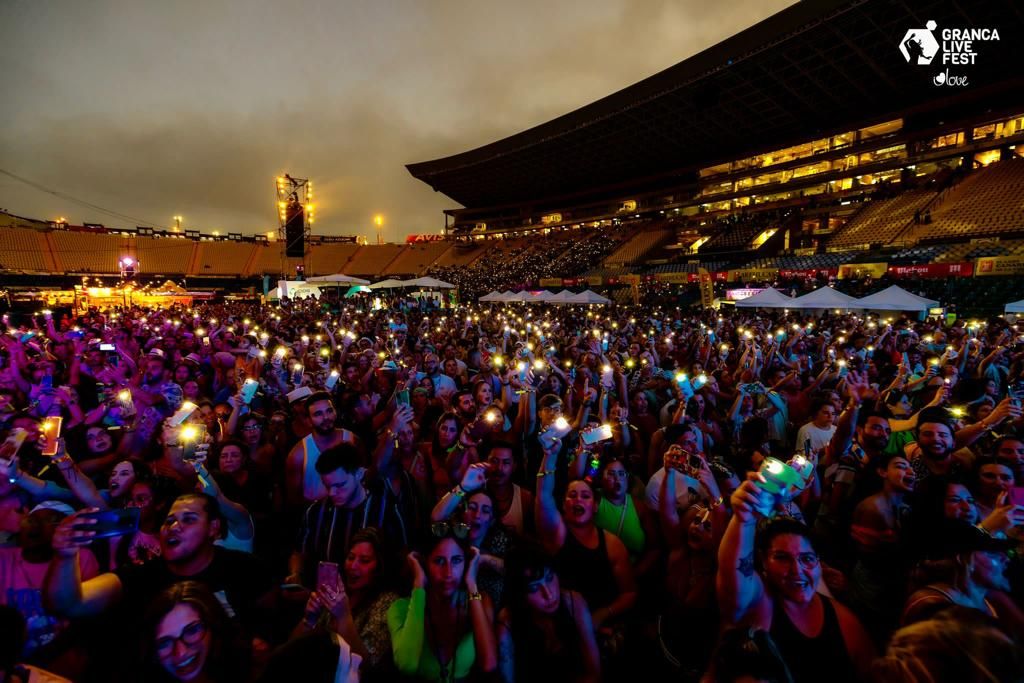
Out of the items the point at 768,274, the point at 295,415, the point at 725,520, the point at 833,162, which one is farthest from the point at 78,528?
the point at 833,162

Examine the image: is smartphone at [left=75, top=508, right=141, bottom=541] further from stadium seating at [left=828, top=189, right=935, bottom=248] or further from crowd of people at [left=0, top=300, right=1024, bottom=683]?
stadium seating at [left=828, top=189, right=935, bottom=248]

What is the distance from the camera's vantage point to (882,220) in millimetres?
26469

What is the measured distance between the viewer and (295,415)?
505cm

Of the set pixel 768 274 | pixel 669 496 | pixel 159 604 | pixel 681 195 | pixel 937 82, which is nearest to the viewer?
pixel 159 604

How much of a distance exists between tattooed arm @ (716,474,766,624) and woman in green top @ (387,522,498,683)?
3.54 feet

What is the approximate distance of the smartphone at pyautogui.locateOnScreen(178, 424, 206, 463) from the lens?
257 centimetres

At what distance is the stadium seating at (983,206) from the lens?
2091cm

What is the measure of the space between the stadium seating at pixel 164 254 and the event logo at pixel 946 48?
212ft

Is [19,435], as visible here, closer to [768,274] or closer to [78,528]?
[78,528]

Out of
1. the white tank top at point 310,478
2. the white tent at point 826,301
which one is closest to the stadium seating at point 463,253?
the white tent at point 826,301

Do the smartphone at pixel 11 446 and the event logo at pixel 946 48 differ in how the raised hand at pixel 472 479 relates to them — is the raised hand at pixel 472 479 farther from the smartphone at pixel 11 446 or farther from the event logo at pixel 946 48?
the event logo at pixel 946 48

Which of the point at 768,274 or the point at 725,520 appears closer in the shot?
the point at 725,520

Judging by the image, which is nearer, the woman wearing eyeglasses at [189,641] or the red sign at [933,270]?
the woman wearing eyeglasses at [189,641]

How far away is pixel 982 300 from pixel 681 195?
102 ft
